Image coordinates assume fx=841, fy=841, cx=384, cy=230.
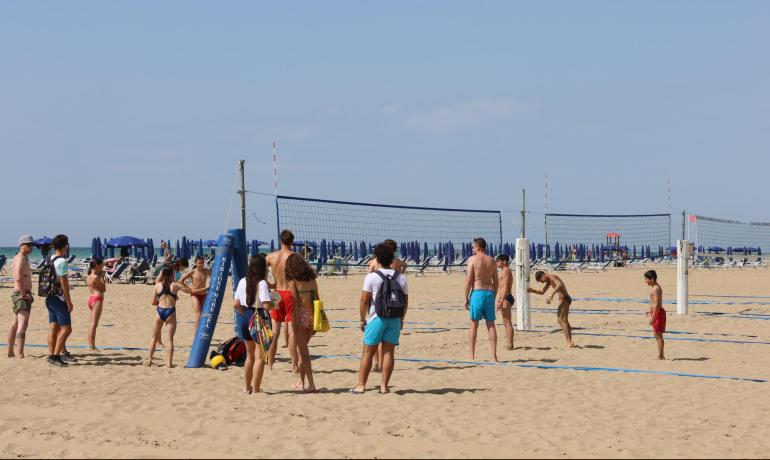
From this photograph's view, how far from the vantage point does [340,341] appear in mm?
10781

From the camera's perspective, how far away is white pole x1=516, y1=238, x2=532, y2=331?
456 inches

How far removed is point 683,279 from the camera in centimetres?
1464

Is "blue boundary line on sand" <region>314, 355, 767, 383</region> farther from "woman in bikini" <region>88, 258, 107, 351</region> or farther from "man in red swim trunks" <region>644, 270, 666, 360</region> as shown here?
"woman in bikini" <region>88, 258, 107, 351</region>

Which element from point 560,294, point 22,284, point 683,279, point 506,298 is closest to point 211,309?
point 22,284

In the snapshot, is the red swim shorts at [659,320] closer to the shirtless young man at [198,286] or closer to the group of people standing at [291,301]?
the group of people standing at [291,301]

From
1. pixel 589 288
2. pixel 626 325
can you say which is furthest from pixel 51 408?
pixel 589 288

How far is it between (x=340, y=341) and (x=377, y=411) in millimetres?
4581

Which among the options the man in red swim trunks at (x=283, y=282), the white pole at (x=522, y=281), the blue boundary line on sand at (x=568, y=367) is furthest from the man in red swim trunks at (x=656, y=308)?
the man in red swim trunks at (x=283, y=282)

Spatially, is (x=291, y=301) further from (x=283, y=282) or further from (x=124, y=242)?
(x=124, y=242)

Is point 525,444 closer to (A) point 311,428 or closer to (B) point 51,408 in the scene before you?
(A) point 311,428

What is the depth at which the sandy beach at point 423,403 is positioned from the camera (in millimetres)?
5176

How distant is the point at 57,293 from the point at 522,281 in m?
6.08

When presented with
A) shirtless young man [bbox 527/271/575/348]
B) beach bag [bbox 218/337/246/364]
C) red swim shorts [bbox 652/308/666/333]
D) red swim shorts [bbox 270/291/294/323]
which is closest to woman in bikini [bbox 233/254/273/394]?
red swim shorts [bbox 270/291/294/323]

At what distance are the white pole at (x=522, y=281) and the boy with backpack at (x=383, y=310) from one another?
4.91 m
